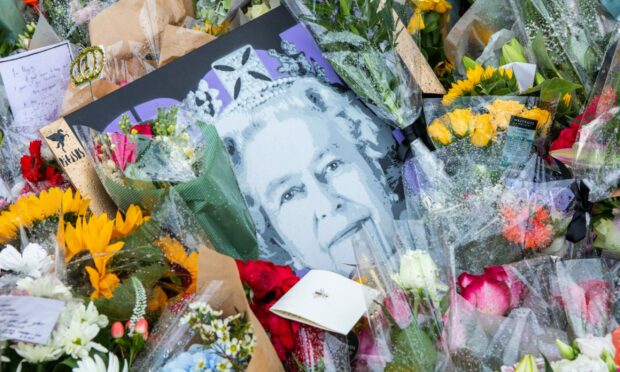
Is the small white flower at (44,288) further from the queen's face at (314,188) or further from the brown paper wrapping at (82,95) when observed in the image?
the brown paper wrapping at (82,95)

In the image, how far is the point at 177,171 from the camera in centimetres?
160

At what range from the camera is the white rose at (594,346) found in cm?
101

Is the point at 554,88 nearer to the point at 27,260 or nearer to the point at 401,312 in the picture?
the point at 401,312

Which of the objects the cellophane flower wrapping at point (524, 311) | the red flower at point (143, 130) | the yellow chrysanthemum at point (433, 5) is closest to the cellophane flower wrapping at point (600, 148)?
the cellophane flower wrapping at point (524, 311)

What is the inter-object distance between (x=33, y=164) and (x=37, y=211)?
0.48 m

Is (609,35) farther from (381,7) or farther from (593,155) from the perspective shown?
(381,7)

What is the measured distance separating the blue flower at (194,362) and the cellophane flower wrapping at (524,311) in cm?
41

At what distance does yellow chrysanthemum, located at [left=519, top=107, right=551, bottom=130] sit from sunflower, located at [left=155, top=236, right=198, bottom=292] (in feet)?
2.99

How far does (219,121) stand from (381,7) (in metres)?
0.61

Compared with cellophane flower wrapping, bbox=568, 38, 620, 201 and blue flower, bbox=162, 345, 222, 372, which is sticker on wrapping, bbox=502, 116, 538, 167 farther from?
blue flower, bbox=162, 345, 222, 372

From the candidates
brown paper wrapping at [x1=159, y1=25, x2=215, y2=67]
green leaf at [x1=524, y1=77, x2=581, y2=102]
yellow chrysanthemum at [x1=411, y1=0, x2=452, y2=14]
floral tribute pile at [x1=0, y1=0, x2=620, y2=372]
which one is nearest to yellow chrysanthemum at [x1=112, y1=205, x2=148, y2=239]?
floral tribute pile at [x1=0, y1=0, x2=620, y2=372]

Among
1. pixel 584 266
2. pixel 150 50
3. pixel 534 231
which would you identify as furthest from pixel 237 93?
pixel 584 266

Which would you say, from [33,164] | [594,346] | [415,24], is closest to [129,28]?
[33,164]

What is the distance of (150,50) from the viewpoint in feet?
7.07
